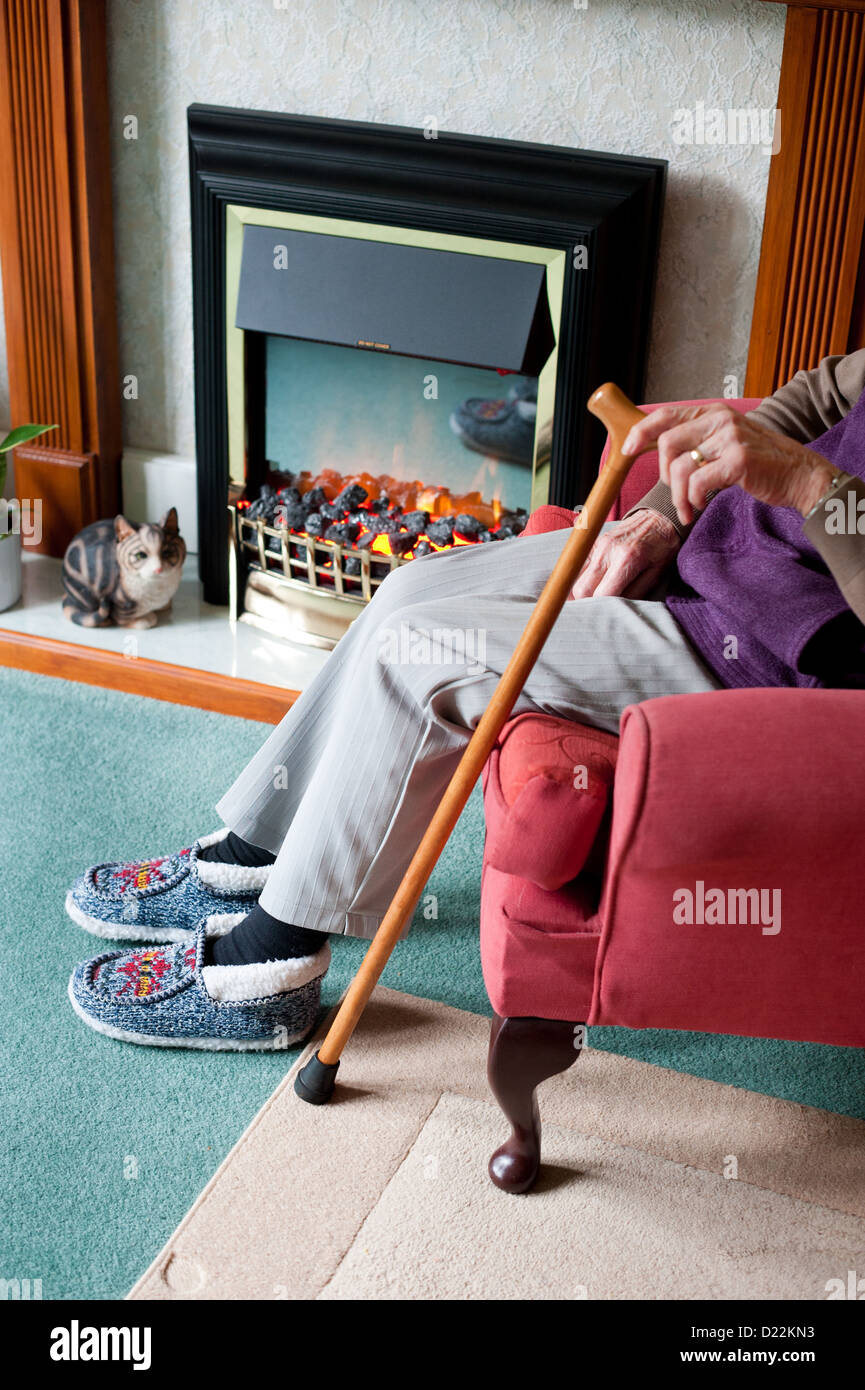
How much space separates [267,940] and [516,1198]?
1.34 feet

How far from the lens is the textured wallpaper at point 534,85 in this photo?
2.04m

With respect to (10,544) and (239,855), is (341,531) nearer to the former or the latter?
(10,544)

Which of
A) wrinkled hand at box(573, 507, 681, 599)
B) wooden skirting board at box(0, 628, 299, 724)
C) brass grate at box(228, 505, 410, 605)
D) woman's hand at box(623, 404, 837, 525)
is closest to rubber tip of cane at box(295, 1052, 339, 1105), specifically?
wrinkled hand at box(573, 507, 681, 599)

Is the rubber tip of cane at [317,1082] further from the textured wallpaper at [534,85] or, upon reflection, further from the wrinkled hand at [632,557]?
the textured wallpaper at [534,85]

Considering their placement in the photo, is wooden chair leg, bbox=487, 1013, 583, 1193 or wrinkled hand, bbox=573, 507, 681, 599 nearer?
wooden chair leg, bbox=487, 1013, 583, 1193

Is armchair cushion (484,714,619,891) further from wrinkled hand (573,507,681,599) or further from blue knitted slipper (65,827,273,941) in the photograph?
blue knitted slipper (65,827,273,941)

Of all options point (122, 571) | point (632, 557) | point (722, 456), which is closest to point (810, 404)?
point (632, 557)

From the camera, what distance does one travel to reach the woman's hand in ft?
3.65

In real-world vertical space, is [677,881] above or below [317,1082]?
above

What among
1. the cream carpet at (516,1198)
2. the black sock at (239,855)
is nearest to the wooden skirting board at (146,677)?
the black sock at (239,855)

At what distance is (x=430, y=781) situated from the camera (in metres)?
1.38

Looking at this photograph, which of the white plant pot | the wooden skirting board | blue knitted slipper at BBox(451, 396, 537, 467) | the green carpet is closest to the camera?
the green carpet

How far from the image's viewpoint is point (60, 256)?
2.53 m

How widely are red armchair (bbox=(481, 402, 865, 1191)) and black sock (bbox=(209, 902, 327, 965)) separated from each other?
0.27 m
